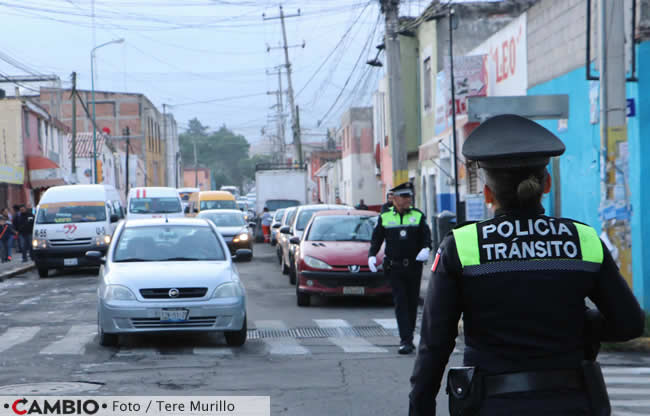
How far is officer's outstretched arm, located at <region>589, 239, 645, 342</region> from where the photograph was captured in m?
3.12

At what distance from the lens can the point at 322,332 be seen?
1205 centimetres

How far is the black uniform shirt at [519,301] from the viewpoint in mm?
3014

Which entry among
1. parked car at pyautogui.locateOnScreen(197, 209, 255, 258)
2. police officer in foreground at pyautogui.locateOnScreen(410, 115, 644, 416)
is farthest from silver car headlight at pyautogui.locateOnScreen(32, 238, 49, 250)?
police officer in foreground at pyautogui.locateOnScreen(410, 115, 644, 416)

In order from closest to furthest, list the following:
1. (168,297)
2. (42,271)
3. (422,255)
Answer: (422,255) → (168,297) → (42,271)

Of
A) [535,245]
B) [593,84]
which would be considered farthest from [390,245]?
[535,245]

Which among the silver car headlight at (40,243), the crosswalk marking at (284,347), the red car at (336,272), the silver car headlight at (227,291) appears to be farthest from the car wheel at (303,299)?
the silver car headlight at (40,243)

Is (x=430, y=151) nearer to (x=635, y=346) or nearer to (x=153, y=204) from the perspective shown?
(x=153, y=204)

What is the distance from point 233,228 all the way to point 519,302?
25.2 meters

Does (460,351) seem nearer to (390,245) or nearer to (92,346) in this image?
(390,245)

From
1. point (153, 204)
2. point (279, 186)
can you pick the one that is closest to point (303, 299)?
point (153, 204)

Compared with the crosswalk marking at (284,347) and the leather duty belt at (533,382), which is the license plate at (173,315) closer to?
the crosswalk marking at (284,347)

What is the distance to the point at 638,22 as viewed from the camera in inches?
490

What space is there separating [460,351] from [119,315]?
395 centimetres

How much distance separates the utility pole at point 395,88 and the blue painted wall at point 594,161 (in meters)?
2.86
